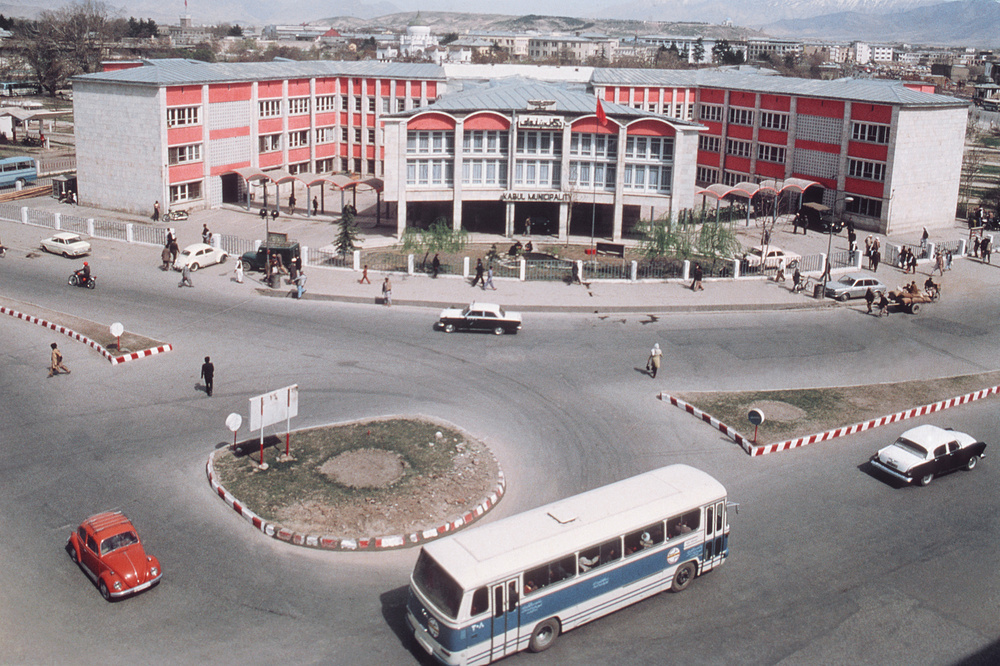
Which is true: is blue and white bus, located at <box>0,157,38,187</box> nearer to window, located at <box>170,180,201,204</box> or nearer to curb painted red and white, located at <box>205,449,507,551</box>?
window, located at <box>170,180,201,204</box>

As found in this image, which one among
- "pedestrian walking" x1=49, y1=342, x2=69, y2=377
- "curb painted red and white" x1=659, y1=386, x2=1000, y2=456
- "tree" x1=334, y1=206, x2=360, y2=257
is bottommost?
"curb painted red and white" x1=659, y1=386, x2=1000, y2=456

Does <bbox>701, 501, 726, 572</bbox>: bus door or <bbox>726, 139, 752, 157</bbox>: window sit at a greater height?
<bbox>726, 139, 752, 157</bbox>: window

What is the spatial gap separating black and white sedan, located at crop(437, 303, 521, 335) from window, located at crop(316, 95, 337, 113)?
46067 millimetres

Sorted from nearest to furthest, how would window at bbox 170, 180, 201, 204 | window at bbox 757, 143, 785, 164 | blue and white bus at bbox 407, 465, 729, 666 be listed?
blue and white bus at bbox 407, 465, 729, 666 < window at bbox 170, 180, 201, 204 < window at bbox 757, 143, 785, 164

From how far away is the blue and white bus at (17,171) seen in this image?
221ft

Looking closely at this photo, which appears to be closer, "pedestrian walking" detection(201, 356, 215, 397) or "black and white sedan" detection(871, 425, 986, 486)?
"black and white sedan" detection(871, 425, 986, 486)

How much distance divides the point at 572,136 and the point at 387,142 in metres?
12.2

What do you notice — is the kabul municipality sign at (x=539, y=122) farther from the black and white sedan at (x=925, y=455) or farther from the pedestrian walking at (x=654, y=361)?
the black and white sedan at (x=925, y=455)

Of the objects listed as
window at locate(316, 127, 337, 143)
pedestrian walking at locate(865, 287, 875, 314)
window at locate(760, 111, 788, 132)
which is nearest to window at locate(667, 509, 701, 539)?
pedestrian walking at locate(865, 287, 875, 314)

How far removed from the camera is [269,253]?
47375 mm

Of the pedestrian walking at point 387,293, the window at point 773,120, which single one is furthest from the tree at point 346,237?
the window at point 773,120

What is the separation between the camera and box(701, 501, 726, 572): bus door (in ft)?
68.7

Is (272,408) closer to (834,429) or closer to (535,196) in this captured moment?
(834,429)

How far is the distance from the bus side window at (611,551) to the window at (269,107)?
59.4 metres
